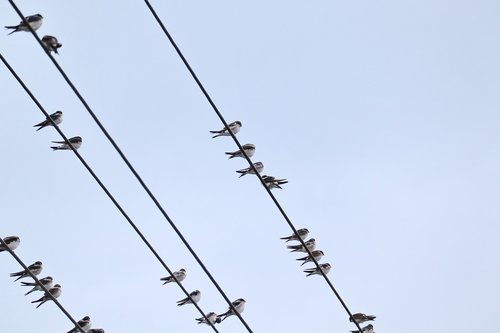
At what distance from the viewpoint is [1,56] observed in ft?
30.0

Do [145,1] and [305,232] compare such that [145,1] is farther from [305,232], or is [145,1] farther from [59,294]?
[305,232]

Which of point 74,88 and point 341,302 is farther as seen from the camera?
point 341,302

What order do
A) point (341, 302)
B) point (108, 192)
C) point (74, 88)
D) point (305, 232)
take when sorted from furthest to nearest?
point (305, 232), point (341, 302), point (108, 192), point (74, 88)

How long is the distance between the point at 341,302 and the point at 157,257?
121 inches

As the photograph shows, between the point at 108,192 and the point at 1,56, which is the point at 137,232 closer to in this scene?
the point at 108,192

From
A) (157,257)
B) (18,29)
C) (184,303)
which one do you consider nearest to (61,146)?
(18,29)

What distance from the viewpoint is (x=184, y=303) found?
1677 centimetres

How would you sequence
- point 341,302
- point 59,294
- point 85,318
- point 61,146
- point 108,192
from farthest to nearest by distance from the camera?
point 85,318 < point 59,294 < point 61,146 < point 341,302 < point 108,192

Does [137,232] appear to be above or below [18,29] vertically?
below

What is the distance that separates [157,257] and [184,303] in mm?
6687

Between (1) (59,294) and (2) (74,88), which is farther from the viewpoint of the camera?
(1) (59,294)

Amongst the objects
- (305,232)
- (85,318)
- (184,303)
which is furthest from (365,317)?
(85,318)

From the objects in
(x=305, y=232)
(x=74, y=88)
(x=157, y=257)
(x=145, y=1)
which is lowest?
(x=157, y=257)

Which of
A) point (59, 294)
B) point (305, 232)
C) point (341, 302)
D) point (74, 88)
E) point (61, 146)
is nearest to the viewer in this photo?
point (74, 88)
